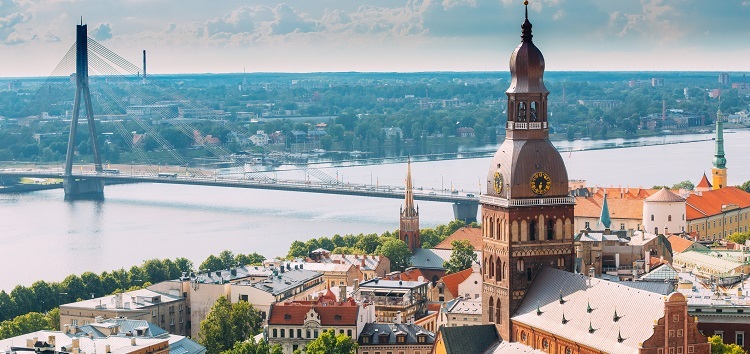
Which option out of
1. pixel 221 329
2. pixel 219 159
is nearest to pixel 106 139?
pixel 219 159

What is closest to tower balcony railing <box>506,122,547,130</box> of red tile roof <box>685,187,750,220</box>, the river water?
red tile roof <box>685,187,750,220</box>

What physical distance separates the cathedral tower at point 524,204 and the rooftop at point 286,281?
13.1 metres

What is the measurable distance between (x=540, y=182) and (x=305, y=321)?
8956 millimetres

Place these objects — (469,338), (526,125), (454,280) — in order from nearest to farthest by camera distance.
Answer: (469,338) → (526,125) → (454,280)

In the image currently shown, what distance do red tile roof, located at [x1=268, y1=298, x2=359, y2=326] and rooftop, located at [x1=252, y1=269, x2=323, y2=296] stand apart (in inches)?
185

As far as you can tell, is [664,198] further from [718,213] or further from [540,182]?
[540,182]

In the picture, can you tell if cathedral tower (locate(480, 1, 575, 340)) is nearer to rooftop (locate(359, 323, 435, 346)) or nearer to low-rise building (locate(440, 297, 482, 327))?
rooftop (locate(359, 323, 435, 346))

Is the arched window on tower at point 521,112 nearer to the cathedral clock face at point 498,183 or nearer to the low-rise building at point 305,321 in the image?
the cathedral clock face at point 498,183

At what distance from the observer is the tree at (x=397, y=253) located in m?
43.5

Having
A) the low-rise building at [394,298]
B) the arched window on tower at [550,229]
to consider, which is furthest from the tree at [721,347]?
the low-rise building at [394,298]

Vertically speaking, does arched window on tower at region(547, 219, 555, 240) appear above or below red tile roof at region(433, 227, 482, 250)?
above

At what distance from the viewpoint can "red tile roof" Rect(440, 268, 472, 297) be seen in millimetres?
37094

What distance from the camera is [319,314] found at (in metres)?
31.9

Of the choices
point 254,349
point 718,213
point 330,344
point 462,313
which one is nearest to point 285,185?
point 718,213
